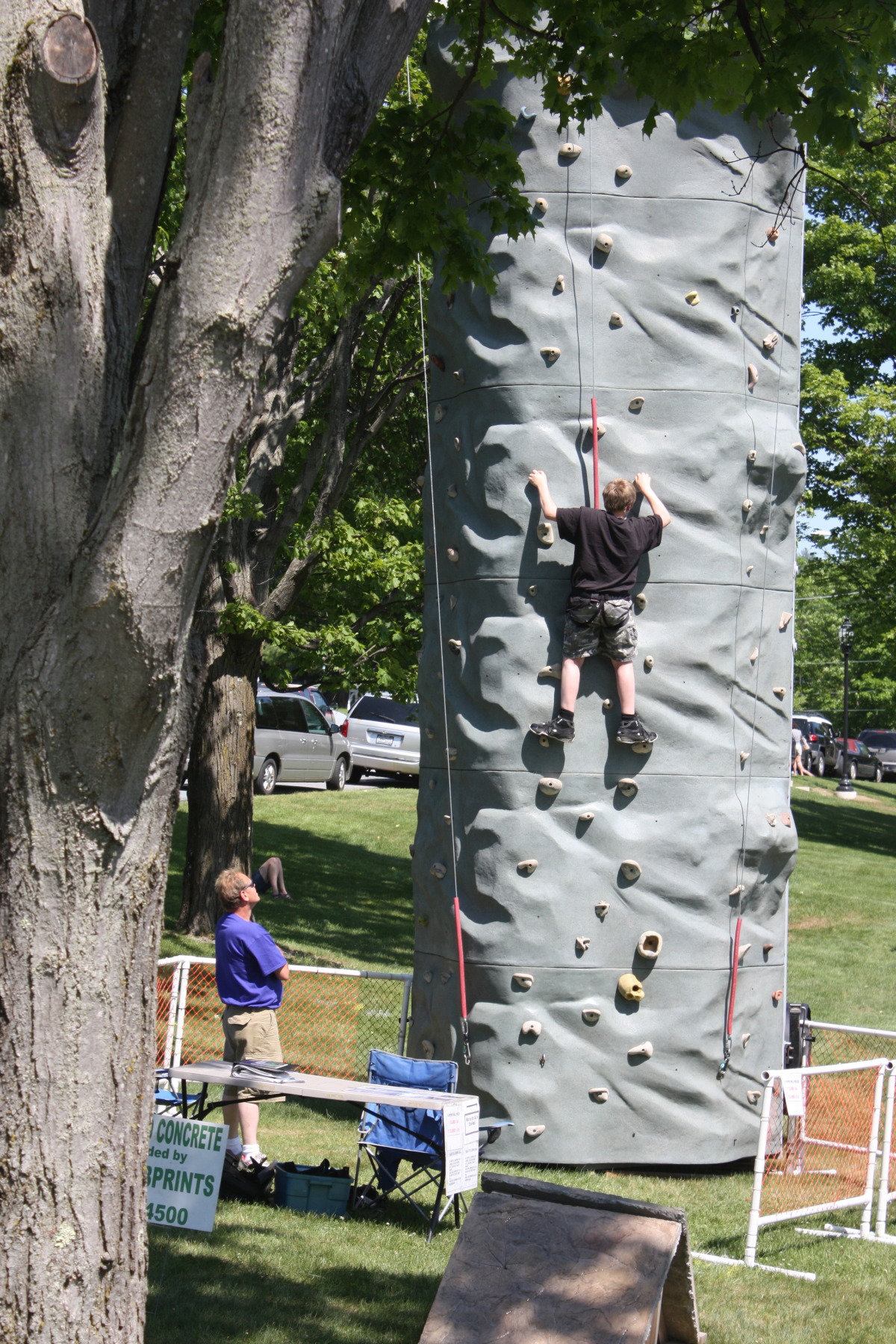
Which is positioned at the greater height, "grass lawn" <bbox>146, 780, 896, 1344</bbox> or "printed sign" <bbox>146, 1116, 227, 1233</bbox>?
"printed sign" <bbox>146, 1116, 227, 1233</bbox>

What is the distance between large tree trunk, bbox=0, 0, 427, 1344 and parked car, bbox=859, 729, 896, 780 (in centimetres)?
4743

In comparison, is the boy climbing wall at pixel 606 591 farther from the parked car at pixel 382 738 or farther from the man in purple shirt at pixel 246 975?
the parked car at pixel 382 738

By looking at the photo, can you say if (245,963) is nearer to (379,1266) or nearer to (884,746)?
(379,1266)

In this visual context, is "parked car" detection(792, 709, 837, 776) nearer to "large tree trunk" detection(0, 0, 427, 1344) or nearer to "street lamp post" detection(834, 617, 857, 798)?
"street lamp post" detection(834, 617, 857, 798)

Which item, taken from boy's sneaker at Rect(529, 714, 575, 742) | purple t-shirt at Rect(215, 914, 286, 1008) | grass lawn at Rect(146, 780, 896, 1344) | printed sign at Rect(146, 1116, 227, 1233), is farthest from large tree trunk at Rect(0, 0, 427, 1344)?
boy's sneaker at Rect(529, 714, 575, 742)

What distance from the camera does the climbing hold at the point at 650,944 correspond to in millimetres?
8461

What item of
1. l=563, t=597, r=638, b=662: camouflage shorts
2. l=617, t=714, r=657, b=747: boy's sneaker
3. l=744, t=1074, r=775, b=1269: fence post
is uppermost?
l=563, t=597, r=638, b=662: camouflage shorts

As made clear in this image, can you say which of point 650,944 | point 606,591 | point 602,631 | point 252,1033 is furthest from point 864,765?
point 252,1033

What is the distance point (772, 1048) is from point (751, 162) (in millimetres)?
5626

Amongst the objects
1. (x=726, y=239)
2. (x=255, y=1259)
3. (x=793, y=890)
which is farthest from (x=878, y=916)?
(x=255, y=1259)

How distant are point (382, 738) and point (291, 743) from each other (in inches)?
149

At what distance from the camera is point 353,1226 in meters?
7.09

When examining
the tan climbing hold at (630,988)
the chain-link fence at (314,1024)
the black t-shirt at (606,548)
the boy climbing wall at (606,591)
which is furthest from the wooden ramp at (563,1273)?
the chain-link fence at (314,1024)

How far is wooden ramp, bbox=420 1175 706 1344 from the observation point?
4562 millimetres
